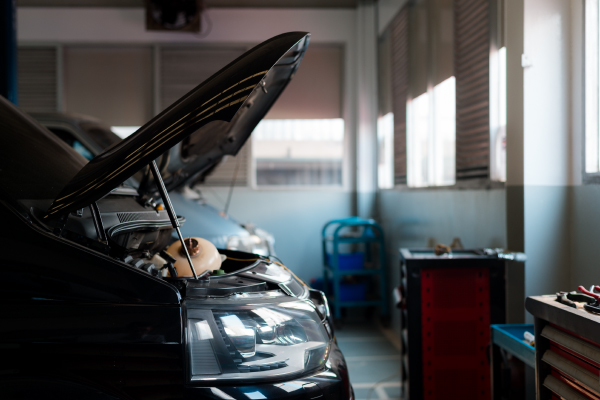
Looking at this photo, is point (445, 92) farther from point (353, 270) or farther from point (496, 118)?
point (353, 270)

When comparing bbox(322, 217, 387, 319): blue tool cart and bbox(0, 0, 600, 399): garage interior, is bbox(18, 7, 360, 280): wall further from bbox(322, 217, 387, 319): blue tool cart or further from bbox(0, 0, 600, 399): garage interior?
bbox(322, 217, 387, 319): blue tool cart

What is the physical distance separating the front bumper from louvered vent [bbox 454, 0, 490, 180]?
78.5 inches

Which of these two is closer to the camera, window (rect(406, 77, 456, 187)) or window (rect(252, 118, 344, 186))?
window (rect(406, 77, 456, 187))

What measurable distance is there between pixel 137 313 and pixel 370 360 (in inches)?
123

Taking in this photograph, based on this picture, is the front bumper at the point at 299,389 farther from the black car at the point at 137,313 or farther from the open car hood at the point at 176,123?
the open car hood at the point at 176,123

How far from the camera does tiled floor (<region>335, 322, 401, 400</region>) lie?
131 inches

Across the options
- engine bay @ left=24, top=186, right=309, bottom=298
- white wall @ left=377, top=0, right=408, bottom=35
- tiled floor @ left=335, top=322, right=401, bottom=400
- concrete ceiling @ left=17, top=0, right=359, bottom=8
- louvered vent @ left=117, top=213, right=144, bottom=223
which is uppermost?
concrete ceiling @ left=17, top=0, right=359, bottom=8

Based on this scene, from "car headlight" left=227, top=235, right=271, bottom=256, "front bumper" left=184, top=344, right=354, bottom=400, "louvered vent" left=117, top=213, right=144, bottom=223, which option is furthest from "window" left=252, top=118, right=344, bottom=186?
"front bumper" left=184, top=344, right=354, bottom=400

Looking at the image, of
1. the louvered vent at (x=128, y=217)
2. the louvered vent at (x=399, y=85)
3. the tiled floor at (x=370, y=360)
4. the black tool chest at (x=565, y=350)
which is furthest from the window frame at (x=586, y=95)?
the louvered vent at (x=399, y=85)

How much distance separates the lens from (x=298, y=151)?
6.46m

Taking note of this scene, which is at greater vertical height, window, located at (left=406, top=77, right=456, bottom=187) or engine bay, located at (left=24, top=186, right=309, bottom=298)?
window, located at (left=406, top=77, right=456, bottom=187)

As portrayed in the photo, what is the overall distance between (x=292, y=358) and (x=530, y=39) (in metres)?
1.91

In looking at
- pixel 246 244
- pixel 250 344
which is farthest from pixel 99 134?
pixel 250 344

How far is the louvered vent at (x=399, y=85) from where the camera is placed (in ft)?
15.7
